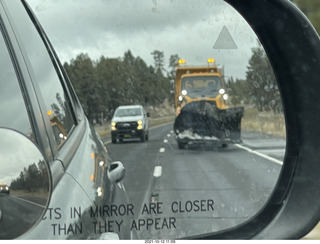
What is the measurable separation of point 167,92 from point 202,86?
0.12 meters

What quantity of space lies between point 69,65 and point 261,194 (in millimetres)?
870

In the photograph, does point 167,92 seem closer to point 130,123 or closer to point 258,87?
point 130,123

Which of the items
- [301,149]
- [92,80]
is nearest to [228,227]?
[301,149]

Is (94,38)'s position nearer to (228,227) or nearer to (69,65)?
(69,65)

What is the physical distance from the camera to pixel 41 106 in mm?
1818

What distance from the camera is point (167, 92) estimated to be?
1824 mm

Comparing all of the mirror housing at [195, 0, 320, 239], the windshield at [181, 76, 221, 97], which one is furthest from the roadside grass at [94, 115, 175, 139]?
the mirror housing at [195, 0, 320, 239]

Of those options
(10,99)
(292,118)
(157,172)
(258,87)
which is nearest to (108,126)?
(157,172)

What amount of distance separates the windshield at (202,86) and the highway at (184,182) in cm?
14

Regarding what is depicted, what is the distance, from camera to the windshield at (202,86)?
1824mm

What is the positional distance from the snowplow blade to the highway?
1.2 inches

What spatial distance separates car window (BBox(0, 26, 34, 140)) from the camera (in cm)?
151

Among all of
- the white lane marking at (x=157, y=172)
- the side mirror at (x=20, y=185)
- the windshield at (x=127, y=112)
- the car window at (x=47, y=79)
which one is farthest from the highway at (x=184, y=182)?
the side mirror at (x=20, y=185)

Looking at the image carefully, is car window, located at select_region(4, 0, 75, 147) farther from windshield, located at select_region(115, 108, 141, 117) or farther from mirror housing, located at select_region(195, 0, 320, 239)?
mirror housing, located at select_region(195, 0, 320, 239)
